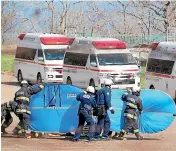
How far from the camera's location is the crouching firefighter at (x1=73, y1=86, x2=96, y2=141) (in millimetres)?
15086

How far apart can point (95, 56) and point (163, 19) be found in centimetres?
2435

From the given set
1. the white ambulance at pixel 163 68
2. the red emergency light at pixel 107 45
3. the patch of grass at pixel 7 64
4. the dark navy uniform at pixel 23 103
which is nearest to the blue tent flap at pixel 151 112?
the dark navy uniform at pixel 23 103

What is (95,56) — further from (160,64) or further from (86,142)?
(86,142)

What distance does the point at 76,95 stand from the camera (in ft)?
53.3

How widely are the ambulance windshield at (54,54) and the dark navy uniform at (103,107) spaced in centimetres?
1604

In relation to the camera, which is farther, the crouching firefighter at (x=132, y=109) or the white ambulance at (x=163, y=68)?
the white ambulance at (x=163, y=68)

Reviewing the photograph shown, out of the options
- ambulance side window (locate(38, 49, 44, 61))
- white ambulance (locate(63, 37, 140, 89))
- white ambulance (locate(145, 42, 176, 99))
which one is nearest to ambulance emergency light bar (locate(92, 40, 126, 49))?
white ambulance (locate(63, 37, 140, 89))

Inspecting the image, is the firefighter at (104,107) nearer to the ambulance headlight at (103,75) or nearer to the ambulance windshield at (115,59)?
the ambulance headlight at (103,75)

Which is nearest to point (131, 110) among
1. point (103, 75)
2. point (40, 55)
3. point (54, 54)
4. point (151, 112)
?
point (151, 112)

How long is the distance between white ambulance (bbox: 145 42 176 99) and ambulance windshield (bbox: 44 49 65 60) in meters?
6.30

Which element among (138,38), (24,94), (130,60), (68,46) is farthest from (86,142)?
(138,38)

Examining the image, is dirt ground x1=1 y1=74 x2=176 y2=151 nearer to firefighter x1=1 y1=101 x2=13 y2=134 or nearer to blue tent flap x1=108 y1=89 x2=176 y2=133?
blue tent flap x1=108 y1=89 x2=176 y2=133

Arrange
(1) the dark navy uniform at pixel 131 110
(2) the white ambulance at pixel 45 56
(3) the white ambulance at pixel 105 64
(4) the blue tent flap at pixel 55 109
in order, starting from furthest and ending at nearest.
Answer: (2) the white ambulance at pixel 45 56
(3) the white ambulance at pixel 105 64
(4) the blue tent flap at pixel 55 109
(1) the dark navy uniform at pixel 131 110

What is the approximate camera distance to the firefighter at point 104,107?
606 inches
